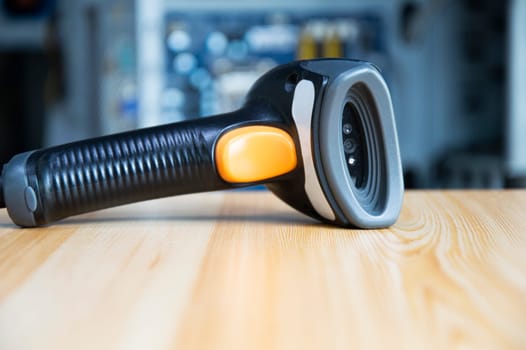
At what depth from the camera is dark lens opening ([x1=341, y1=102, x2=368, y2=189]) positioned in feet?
1.89

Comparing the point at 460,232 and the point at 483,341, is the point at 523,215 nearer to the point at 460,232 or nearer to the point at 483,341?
the point at 460,232

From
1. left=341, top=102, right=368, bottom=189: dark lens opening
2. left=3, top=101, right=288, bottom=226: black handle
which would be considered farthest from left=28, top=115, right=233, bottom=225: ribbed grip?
left=341, top=102, right=368, bottom=189: dark lens opening

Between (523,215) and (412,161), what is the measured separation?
6.85ft

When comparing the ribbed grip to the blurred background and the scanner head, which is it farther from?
the blurred background

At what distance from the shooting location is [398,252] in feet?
1.50

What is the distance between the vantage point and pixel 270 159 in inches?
22.8

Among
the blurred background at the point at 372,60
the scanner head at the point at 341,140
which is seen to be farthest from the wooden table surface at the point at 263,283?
the blurred background at the point at 372,60

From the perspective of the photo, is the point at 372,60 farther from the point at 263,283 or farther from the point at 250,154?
the point at 263,283

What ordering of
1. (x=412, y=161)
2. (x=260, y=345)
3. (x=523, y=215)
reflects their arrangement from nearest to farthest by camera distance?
(x=260, y=345), (x=523, y=215), (x=412, y=161)

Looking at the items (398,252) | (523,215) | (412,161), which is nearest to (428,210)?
(523,215)

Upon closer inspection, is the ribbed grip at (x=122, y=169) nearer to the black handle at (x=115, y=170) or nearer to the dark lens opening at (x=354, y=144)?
the black handle at (x=115, y=170)

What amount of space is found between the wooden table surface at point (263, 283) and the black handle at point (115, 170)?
0.02m

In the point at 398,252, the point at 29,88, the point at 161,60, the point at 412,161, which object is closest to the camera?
the point at 398,252

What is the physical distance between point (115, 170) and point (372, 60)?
6.84 feet
